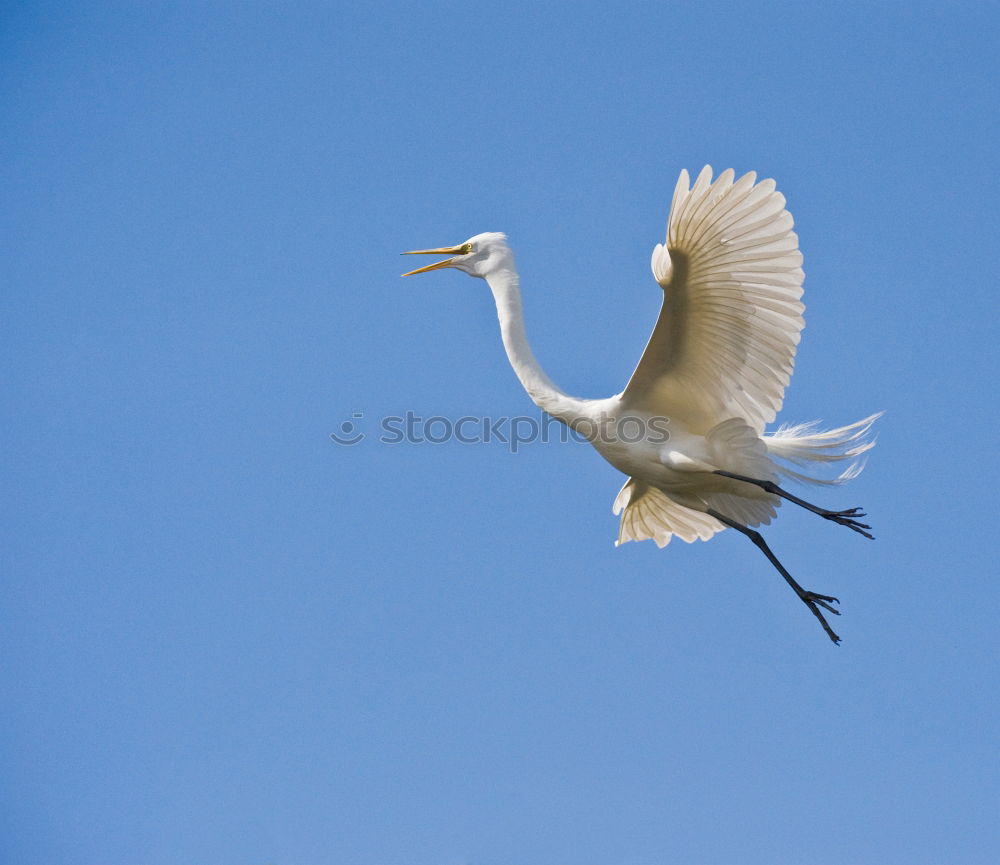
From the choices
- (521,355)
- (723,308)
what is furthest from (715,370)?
(521,355)

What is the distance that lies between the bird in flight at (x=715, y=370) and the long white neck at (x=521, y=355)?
0.01 metres

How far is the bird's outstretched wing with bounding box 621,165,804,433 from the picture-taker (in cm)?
763

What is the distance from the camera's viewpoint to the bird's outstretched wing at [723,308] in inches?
301

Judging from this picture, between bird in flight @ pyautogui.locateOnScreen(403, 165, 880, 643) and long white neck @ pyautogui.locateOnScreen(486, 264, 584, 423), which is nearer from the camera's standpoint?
bird in flight @ pyautogui.locateOnScreen(403, 165, 880, 643)

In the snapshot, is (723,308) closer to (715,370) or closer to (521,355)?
(715,370)

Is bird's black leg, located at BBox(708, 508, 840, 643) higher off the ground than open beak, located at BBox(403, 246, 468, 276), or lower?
lower

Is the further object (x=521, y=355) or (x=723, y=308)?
(x=521, y=355)

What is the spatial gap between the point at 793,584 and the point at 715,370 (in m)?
1.82

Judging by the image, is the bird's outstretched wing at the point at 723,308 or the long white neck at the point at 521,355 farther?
the long white neck at the point at 521,355

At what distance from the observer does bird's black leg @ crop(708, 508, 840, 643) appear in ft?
29.3

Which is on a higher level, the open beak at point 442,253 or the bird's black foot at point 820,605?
the open beak at point 442,253

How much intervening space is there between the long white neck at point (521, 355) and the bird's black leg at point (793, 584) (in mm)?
1409

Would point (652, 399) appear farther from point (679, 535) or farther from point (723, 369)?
point (679, 535)

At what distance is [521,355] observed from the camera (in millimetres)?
9094
